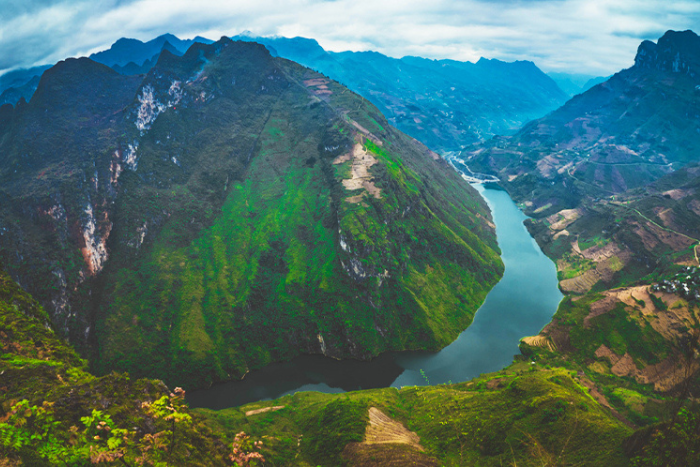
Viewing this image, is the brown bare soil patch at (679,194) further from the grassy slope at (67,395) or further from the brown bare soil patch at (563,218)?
the grassy slope at (67,395)

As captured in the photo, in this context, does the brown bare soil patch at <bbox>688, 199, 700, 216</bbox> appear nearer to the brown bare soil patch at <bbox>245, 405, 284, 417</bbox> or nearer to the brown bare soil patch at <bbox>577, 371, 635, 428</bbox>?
the brown bare soil patch at <bbox>577, 371, 635, 428</bbox>

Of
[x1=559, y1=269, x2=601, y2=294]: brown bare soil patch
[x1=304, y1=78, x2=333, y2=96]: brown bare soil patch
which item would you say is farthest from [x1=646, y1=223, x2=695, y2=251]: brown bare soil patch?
[x1=304, y1=78, x2=333, y2=96]: brown bare soil patch

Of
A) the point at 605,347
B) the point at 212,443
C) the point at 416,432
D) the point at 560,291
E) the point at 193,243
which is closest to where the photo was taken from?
the point at 212,443

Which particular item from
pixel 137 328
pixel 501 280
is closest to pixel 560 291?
pixel 501 280

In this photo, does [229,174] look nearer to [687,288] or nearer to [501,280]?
[501,280]

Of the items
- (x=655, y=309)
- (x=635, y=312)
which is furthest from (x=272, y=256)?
(x=655, y=309)

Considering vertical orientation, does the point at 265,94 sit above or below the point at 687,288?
above

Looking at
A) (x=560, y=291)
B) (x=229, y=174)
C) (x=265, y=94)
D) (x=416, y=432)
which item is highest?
(x=265, y=94)
